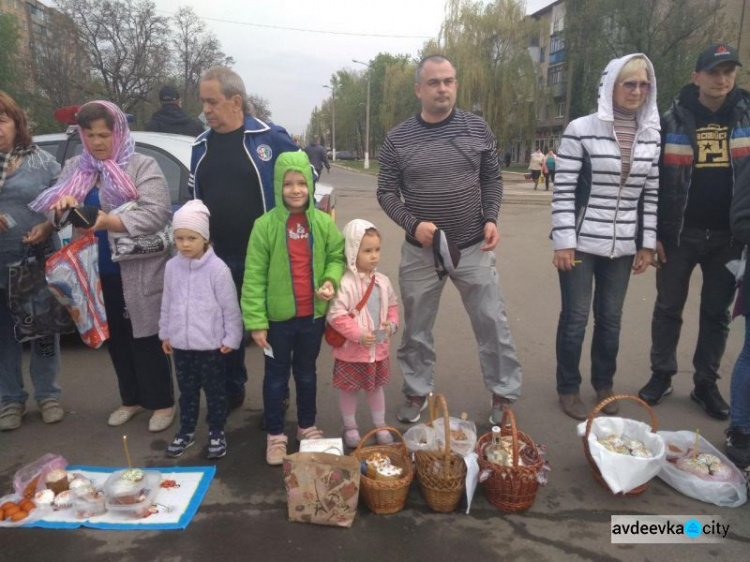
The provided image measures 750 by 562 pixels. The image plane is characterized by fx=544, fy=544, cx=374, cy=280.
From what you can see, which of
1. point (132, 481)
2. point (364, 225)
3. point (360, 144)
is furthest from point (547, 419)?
point (360, 144)

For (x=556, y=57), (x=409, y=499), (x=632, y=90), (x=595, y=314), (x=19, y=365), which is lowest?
(x=409, y=499)

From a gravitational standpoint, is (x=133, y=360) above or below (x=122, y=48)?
below

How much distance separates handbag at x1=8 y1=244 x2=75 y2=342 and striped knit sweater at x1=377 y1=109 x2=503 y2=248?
6.90ft

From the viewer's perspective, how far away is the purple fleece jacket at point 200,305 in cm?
299

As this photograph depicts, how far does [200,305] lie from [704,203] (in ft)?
10.1

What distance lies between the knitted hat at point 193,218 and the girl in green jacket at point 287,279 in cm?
30

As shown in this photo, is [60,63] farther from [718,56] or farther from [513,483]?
[513,483]

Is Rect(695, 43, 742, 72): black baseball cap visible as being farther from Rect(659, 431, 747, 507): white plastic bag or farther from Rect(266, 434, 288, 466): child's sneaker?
Rect(266, 434, 288, 466): child's sneaker

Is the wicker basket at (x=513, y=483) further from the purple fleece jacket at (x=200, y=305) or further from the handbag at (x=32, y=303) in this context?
the handbag at (x=32, y=303)

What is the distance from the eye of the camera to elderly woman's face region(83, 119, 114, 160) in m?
3.04

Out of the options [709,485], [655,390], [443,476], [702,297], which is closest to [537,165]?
[702,297]

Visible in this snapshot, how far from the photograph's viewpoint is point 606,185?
10.9 ft

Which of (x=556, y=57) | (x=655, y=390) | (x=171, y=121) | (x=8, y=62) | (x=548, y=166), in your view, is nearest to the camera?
(x=655, y=390)

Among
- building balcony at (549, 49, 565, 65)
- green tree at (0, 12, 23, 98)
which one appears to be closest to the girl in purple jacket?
green tree at (0, 12, 23, 98)
